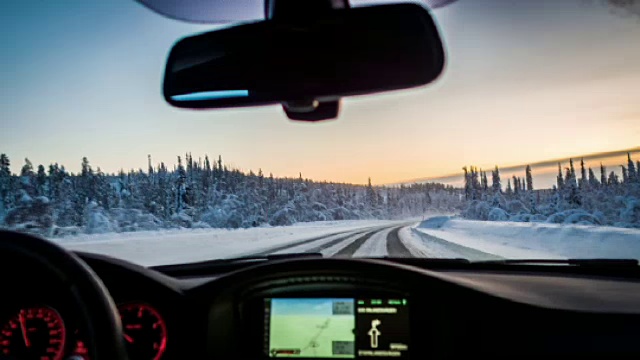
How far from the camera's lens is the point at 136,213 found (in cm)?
829

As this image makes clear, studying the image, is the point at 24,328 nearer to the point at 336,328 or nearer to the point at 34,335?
the point at 34,335

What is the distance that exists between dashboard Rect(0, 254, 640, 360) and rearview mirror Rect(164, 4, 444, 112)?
1050mm

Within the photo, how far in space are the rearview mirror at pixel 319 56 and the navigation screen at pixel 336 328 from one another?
123cm

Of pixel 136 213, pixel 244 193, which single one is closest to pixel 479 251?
pixel 244 193

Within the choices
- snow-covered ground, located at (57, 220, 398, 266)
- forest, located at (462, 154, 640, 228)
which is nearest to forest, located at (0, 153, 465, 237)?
snow-covered ground, located at (57, 220, 398, 266)

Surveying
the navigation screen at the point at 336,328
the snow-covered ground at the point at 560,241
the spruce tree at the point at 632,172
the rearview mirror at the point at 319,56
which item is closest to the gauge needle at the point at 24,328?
the navigation screen at the point at 336,328

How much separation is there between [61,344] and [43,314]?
22 cm

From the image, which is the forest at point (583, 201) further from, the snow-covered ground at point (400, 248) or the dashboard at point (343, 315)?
the dashboard at point (343, 315)

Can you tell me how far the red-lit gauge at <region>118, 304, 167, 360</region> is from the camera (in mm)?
2850

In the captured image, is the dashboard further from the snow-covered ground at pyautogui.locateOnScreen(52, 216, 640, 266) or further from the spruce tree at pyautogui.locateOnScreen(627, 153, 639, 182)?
the spruce tree at pyautogui.locateOnScreen(627, 153, 639, 182)

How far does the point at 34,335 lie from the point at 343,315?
156cm

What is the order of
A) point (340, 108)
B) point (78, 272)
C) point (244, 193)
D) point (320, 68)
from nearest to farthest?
1. point (78, 272)
2. point (320, 68)
3. point (340, 108)
4. point (244, 193)

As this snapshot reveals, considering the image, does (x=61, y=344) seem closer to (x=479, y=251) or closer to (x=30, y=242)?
(x=30, y=242)

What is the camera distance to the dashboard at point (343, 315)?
2709mm
